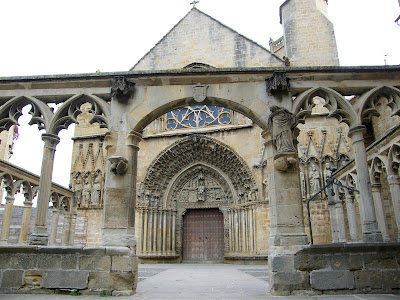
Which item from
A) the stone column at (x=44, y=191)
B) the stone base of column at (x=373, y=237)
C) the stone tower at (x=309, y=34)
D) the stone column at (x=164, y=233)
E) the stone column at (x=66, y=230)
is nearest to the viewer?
the stone base of column at (x=373, y=237)

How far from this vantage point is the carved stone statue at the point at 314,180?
39.5ft

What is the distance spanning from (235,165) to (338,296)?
348 inches

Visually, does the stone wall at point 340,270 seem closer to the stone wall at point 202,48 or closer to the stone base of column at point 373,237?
the stone base of column at point 373,237

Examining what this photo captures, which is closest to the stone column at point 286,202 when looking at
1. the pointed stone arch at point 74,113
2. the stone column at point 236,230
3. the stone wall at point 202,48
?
the pointed stone arch at point 74,113

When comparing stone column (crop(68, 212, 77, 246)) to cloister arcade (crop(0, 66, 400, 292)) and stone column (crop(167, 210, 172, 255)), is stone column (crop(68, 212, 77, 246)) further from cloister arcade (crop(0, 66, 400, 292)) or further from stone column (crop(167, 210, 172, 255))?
cloister arcade (crop(0, 66, 400, 292))

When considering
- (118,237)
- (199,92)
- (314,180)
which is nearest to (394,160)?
(314,180)

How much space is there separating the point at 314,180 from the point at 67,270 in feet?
30.1

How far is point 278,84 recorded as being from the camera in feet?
19.8

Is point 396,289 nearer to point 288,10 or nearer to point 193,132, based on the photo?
point 193,132

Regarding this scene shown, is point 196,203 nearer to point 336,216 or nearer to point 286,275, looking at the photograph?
point 336,216

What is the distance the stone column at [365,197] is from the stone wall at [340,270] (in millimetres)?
399

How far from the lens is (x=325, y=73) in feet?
20.5

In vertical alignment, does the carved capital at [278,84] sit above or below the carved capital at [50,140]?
above

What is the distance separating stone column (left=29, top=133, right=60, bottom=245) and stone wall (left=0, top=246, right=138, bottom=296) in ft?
1.47
